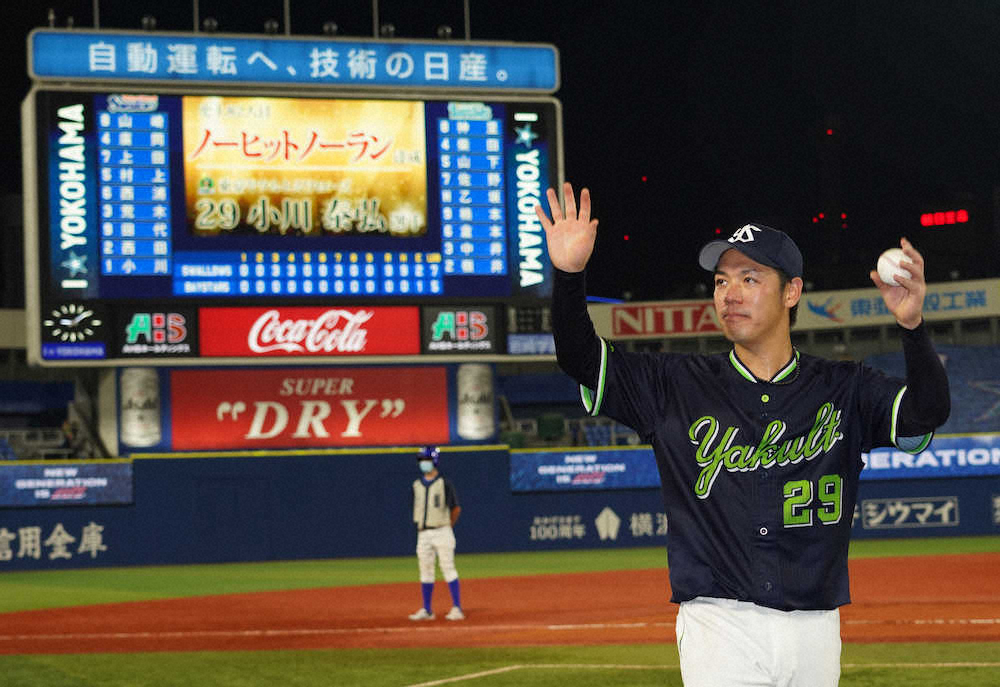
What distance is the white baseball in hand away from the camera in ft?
12.6

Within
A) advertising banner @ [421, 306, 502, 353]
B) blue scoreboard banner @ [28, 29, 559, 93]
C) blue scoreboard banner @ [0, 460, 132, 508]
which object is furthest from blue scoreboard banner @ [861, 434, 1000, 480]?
blue scoreboard banner @ [0, 460, 132, 508]

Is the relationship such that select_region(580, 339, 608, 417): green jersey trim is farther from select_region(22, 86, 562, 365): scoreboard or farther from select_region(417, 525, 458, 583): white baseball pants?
select_region(22, 86, 562, 365): scoreboard

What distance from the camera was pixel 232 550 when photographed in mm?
25000

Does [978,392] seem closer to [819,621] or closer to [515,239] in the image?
[515,239]

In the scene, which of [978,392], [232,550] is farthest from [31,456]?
[978,392]

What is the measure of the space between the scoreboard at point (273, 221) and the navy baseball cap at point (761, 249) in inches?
728

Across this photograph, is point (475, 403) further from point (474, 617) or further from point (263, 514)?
point (474, 617)

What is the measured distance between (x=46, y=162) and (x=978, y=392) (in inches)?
1061

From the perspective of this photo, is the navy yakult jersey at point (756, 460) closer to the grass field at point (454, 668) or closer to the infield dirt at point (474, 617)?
the grass field at point (454, 668)

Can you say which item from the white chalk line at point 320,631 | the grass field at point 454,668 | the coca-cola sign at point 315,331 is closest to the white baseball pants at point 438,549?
the white chalk line at point 320,631

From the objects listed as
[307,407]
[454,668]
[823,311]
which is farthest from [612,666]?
[823,311]

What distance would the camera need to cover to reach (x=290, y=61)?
74.4 feet

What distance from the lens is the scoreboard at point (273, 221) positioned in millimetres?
21484

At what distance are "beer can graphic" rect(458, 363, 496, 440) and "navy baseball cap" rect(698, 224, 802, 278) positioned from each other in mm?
22269
